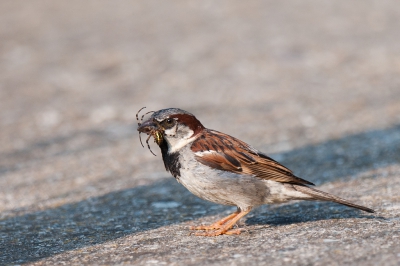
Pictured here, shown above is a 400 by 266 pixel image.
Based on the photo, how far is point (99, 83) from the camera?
1159cm

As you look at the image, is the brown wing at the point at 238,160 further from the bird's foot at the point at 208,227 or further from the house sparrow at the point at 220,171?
the bird's foot at the point at 208,227

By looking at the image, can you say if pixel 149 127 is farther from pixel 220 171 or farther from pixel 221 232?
pixel 221 232

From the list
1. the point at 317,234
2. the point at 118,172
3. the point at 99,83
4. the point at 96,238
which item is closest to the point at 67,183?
the point at 118,172

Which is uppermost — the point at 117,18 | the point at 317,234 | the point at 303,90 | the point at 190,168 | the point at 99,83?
the point at 117,18

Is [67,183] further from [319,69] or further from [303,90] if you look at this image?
[319,69]

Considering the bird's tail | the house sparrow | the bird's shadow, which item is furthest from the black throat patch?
the bird's tail

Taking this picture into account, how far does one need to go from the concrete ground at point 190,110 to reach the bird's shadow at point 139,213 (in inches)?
1.0

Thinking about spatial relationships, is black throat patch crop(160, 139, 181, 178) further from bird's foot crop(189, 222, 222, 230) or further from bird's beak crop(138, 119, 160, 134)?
bird's foot crop(189, 222, 222, 230)

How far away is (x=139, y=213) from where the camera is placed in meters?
5.79

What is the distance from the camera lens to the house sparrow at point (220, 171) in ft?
16.0

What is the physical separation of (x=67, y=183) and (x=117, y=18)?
8606mm

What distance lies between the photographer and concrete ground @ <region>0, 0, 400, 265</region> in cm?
464

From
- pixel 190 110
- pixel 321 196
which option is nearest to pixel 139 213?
pixel 321 196

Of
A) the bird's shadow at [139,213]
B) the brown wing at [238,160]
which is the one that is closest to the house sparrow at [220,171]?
the brown wing at [238,160]
